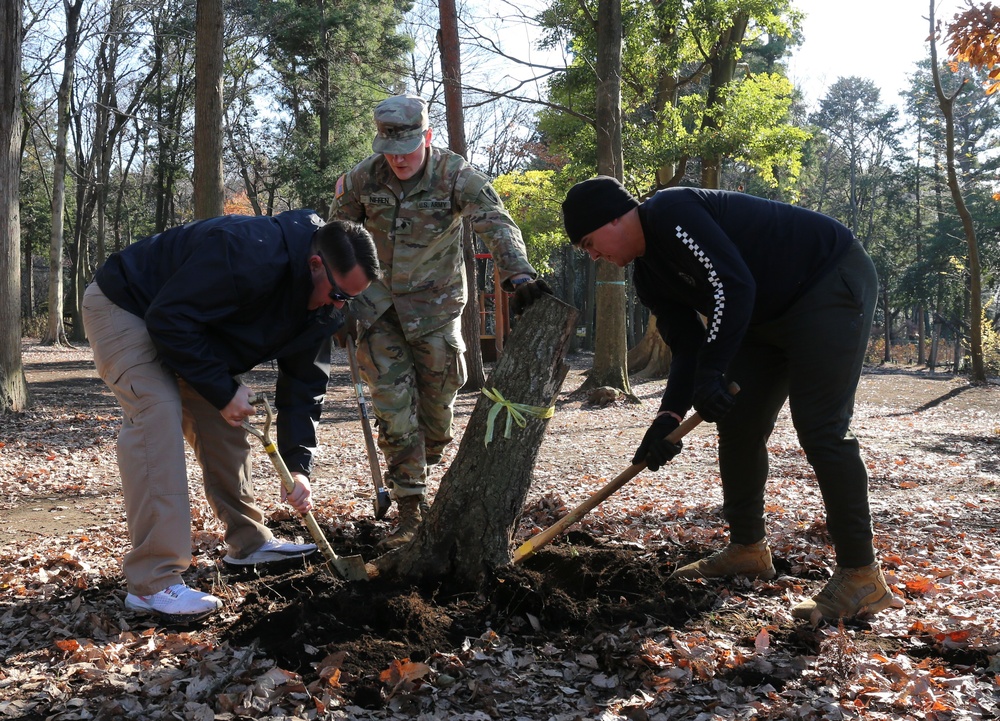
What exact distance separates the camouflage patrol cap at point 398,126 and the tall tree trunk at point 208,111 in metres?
6.69

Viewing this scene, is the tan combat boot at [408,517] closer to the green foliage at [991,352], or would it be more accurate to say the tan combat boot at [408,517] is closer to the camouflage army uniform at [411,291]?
the camouflage army uniform at [411,291]

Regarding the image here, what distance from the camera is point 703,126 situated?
16.4 m

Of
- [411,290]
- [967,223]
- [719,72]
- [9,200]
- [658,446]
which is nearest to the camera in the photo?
[658,446]

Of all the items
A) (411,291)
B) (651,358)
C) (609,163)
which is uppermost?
(609,163)

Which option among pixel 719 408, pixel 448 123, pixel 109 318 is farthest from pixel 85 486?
pixel 448 123

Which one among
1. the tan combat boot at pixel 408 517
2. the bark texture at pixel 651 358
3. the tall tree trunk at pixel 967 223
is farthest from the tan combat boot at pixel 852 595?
the bark texture at pixel 651 358

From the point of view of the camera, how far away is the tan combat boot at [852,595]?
3.29 metres

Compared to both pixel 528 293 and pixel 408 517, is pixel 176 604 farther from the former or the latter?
pixel 528 293

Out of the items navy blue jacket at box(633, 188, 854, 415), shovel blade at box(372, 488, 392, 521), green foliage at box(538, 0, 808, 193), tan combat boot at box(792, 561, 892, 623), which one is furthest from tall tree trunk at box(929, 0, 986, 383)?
shovel blade at box(372, 488, 392, 521)

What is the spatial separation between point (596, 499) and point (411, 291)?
159cm

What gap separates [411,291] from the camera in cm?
446

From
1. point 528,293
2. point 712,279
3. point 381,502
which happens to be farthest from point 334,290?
point 381,502

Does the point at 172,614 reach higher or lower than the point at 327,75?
lower

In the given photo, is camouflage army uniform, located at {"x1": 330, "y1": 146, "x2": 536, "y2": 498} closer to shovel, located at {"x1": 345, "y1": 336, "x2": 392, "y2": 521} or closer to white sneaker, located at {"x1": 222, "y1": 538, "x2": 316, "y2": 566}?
shovel, located at {"x1": 345, "y1": 336, "x2": 392, "y2": 521}
